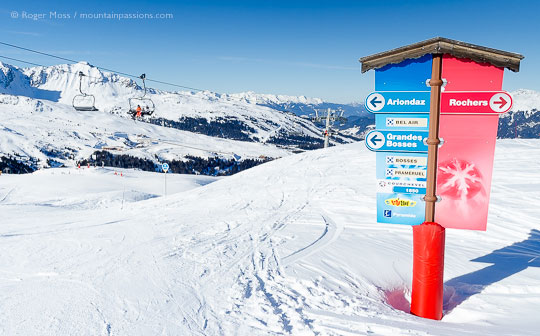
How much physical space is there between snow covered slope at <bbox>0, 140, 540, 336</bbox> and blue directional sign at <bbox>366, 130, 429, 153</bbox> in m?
2.65

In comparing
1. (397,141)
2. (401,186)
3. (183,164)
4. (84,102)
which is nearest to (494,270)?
(401,186)

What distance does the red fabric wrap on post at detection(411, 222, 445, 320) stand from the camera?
5.55 m

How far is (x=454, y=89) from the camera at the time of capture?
5.36 metres

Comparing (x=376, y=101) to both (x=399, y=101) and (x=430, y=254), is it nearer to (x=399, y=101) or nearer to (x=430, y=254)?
(x=399, y=101)

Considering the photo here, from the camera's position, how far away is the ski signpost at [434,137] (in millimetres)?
5273

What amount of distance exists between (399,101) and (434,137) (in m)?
0.78

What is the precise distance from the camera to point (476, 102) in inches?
209

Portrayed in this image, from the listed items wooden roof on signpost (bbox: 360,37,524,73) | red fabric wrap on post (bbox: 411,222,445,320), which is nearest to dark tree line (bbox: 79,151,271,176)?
red fabric wrap on post (bbox: 411,222,445,320)

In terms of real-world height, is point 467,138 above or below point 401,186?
above

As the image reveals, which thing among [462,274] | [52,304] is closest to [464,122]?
[462,274]

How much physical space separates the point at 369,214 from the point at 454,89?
8.82 metres

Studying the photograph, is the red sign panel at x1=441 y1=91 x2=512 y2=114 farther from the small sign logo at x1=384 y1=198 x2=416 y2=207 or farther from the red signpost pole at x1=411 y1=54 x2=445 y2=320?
the small sign logo at x1=384 y1=198 x2=416 y2=207

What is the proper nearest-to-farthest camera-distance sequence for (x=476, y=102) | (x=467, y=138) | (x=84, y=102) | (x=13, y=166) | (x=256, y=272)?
(x=476, y=102) < (x=467, y=138) < (x=256, y=272) < (x=84, y=102) < (x=13, y=166)

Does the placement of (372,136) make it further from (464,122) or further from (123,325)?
(123,325)
